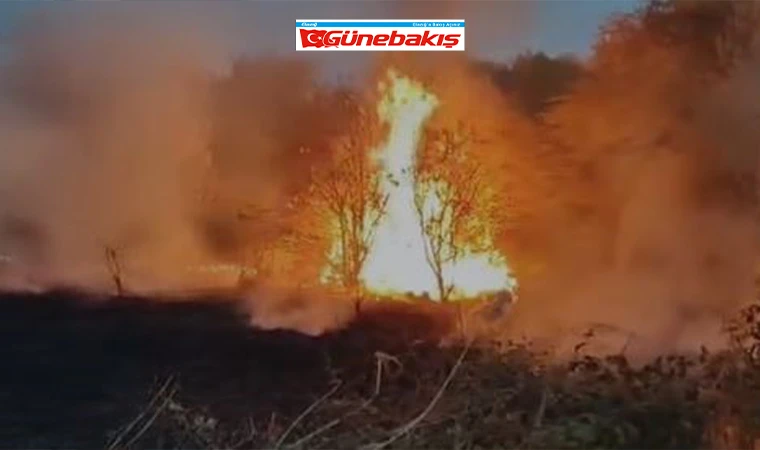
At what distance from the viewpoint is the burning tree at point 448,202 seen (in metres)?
3.63

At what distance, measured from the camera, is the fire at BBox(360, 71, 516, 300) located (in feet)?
11.9

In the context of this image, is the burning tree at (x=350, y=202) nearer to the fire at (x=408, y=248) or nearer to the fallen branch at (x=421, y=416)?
the fire at (x=408, y=248)

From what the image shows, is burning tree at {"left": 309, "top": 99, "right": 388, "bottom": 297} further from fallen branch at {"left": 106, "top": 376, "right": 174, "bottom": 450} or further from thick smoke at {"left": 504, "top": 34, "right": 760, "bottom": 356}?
fallen branch at {"left": 106, "top": 376, "right": 174, "bottom": 450}

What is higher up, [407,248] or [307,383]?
[407,248]

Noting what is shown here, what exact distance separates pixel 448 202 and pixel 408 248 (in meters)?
0.17

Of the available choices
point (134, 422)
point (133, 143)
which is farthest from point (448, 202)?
point (134, 422)

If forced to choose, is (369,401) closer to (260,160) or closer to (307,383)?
(307,383)

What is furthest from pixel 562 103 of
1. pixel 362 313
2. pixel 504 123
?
pixel 362 313

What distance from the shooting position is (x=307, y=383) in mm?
3709

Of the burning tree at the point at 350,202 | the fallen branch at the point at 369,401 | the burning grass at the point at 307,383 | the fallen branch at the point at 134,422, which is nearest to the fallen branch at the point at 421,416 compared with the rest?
the burning grass at the point at 307,383

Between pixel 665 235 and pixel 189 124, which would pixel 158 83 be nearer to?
pixel 189 124

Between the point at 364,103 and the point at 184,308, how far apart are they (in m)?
0.78

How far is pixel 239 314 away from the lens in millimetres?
3670

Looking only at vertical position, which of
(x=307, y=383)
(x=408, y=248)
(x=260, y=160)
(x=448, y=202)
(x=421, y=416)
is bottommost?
(x=421, y=416)
